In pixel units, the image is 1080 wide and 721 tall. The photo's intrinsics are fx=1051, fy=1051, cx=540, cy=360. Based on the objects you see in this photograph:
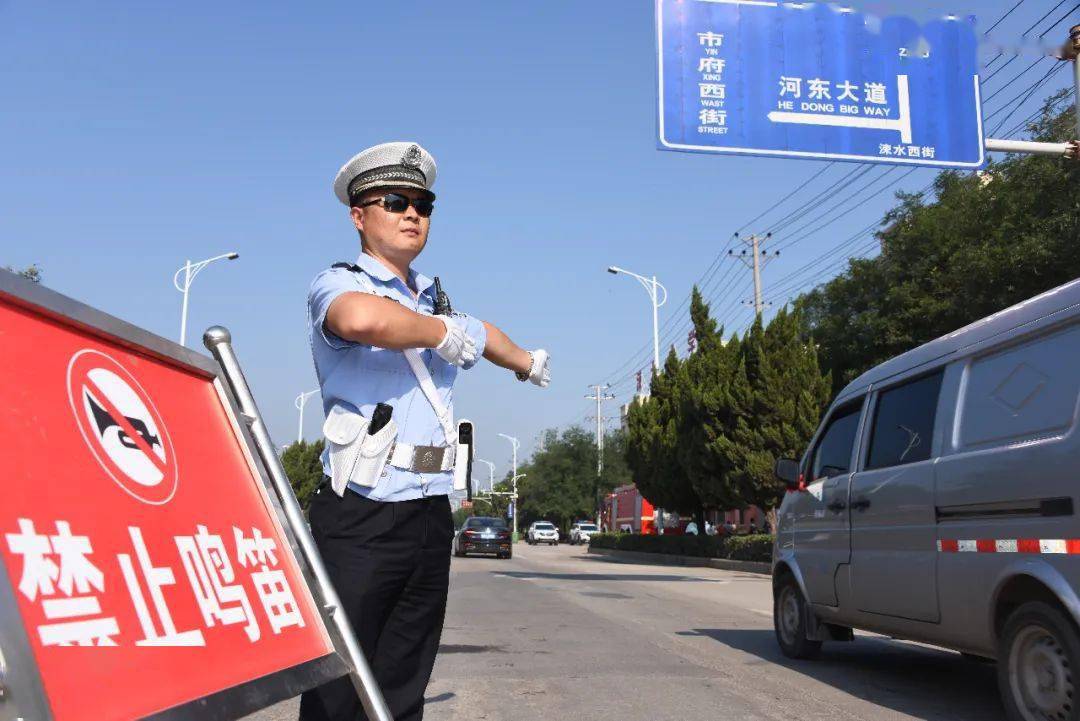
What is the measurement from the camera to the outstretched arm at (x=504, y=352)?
107 inches

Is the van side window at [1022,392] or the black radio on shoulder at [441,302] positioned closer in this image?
the black radio on shoulder at [441,302]

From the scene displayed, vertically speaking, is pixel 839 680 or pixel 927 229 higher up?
pixel 927 229

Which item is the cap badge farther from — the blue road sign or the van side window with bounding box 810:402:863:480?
the blue road sign

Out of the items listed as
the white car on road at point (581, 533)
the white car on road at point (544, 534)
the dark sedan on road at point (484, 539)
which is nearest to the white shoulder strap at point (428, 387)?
the dark sedan on road at point (484, 539)

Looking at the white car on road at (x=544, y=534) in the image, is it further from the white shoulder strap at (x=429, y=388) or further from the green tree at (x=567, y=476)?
the white shoulder strap at (x=429, y=388)

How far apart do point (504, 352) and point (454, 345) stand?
265 mm

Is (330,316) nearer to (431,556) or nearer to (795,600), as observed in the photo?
(431,556)

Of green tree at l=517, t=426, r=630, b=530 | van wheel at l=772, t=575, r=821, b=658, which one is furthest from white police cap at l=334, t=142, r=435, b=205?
green tree at l=517, t=426, r=630, b=530

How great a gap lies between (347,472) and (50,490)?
97 cm

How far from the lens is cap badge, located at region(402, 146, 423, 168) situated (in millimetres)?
2855

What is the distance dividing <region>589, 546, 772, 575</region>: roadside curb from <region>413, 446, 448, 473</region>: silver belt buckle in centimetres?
1958

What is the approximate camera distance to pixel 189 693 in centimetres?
172

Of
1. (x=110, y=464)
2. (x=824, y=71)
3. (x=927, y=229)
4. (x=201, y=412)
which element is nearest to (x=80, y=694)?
(x=110, y=464)

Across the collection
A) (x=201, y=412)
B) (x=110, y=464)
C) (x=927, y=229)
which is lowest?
(x=110, y=464)
